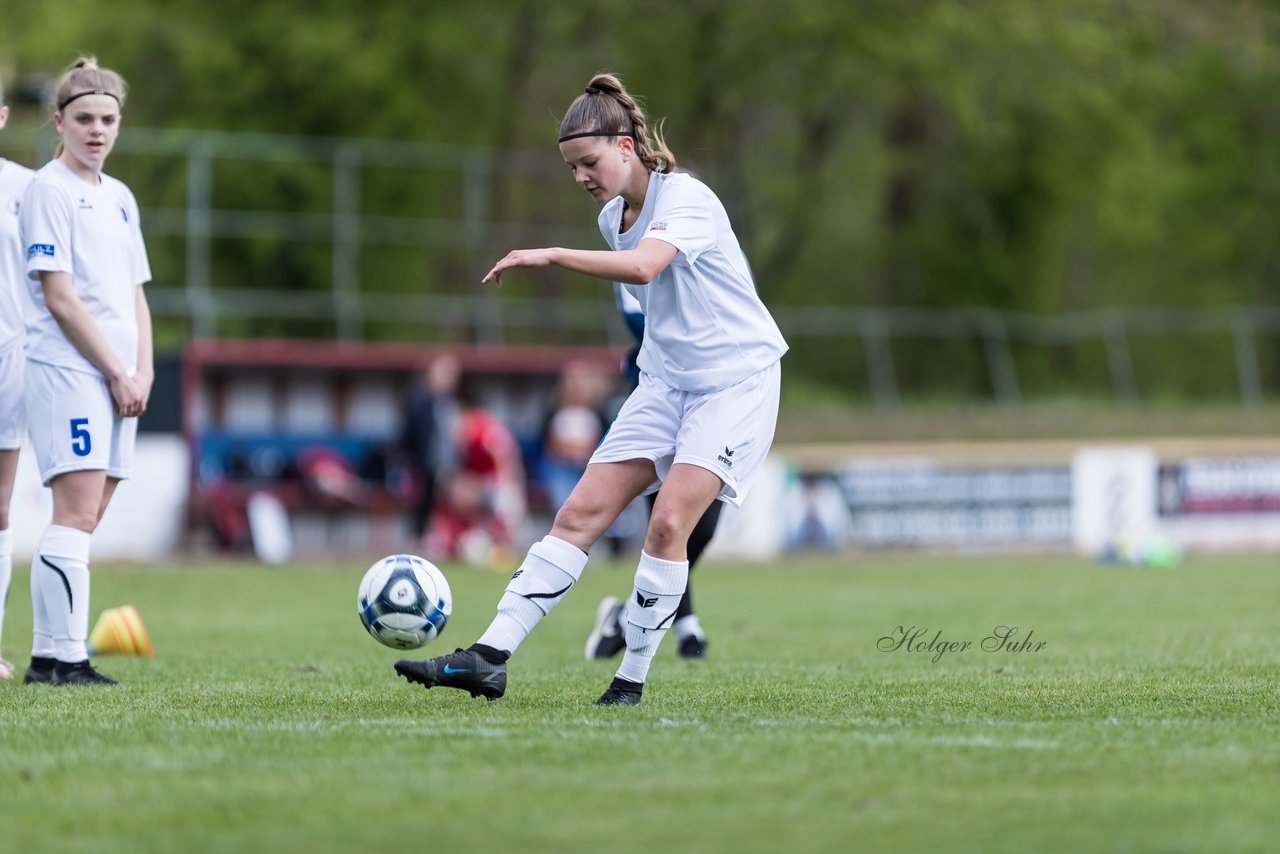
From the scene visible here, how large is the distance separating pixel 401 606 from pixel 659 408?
3.97 ft

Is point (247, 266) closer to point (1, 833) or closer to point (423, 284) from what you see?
point (423, 284)

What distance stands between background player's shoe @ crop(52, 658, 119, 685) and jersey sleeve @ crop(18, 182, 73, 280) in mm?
1547

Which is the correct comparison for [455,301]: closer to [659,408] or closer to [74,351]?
[74,351]

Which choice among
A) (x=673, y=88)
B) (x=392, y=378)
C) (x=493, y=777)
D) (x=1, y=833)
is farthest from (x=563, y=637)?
(x=673, y=88)

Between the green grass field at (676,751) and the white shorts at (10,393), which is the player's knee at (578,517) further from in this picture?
the white shorts at (10,393)

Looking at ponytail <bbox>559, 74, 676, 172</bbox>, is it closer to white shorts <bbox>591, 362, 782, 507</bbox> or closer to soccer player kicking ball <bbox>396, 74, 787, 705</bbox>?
soccer player kicking ball <bbox>396, 74, 787, 705</bbox>

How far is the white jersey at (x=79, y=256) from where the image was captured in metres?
7.25

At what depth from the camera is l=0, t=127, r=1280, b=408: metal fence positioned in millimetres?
23109

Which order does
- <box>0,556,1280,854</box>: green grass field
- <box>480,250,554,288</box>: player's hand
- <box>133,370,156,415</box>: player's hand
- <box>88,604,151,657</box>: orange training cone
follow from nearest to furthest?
1. <box>0,556,1280,854</box>: green grass field
2. <box>480,250,554,288</box>: player's hand
3. <box>133,370,156,415</box>: player's hand
4. <box>88,604,151,657</box>: orange training cone

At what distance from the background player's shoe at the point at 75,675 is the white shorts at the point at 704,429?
234 centimetres

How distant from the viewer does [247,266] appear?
23641 mm

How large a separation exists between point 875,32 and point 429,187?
25.6 feet

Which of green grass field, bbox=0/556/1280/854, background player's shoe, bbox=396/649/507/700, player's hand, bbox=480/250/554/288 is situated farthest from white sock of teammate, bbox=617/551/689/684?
player's hand, bbox=480/250/554/288
